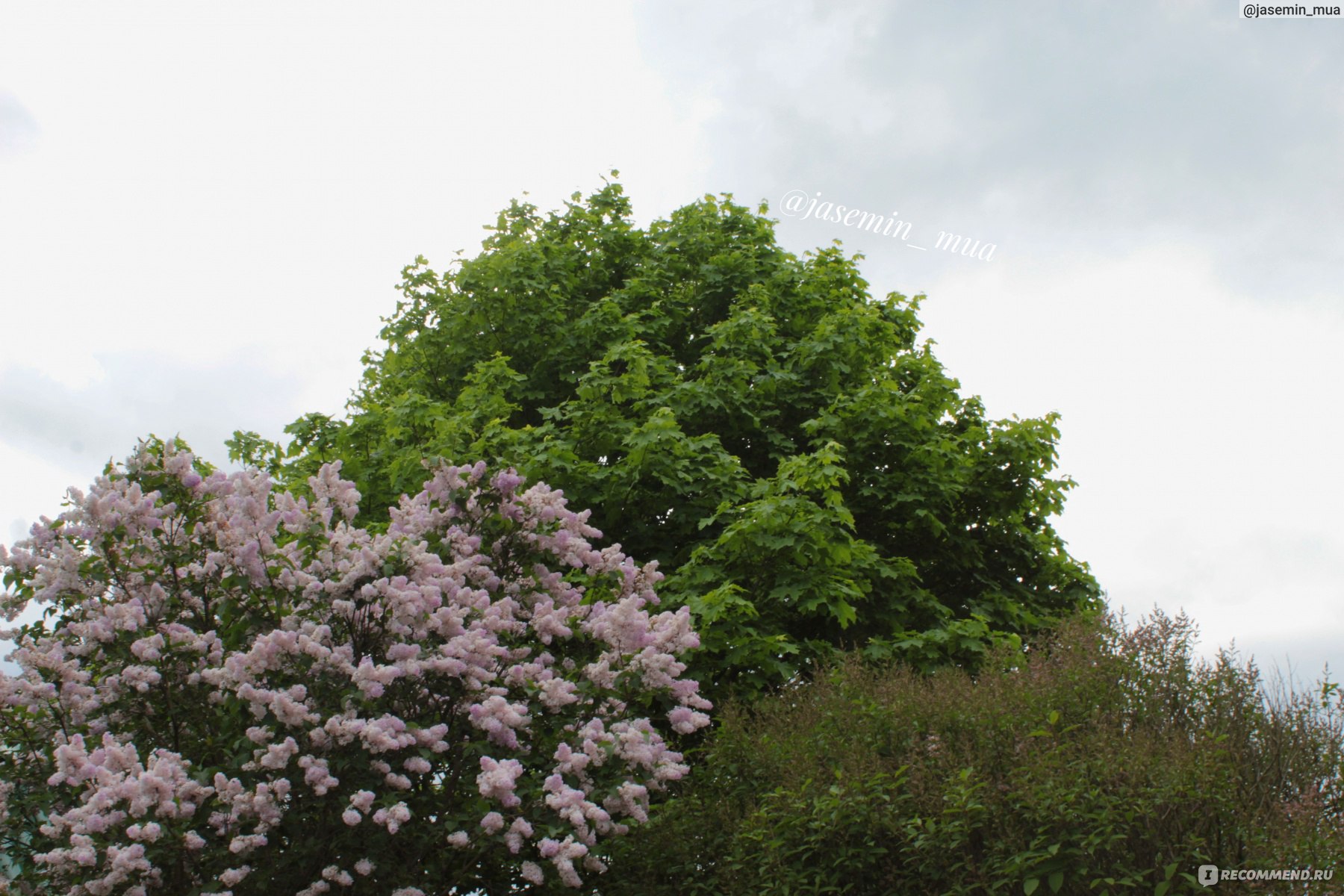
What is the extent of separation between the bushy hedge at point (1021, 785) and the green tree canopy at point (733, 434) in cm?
187

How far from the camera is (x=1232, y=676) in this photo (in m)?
6.90

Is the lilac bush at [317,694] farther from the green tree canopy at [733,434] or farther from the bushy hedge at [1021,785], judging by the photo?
the green tree canopy at [733,434]

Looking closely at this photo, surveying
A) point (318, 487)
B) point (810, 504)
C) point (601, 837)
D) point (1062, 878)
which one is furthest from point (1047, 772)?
point (318, 487)

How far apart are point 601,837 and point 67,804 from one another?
11.8 ft

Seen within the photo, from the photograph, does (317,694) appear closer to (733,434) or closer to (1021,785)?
(1021,785)

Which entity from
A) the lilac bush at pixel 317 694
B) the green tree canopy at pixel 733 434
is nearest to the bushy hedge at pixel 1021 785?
the lilac bush at pixel 317 694

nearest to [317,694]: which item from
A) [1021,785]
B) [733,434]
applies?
[1021,785]

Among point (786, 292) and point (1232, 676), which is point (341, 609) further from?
point (786, 292)

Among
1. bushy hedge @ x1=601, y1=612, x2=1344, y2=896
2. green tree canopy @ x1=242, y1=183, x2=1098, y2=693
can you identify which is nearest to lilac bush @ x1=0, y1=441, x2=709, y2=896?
bushy hedge @ x1=601, y1=612, x2=1344, y2=896

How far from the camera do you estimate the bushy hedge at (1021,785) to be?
5.52 metres

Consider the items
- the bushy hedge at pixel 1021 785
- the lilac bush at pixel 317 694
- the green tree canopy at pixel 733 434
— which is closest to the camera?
the bushy hedge at pixel 1021 785

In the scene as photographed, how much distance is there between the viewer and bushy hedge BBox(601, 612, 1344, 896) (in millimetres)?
5523

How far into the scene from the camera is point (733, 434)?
1267cm

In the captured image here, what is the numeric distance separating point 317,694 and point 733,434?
7.31m
